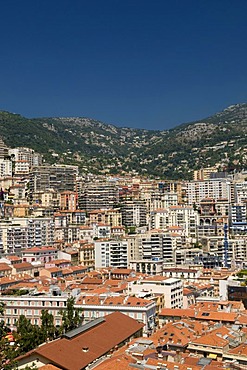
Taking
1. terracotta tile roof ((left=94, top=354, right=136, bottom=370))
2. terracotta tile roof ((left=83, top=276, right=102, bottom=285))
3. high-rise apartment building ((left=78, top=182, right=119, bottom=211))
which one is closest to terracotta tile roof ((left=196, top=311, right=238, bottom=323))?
terracotta tile roof ((left=94, top=354, right=136, bottom=370))

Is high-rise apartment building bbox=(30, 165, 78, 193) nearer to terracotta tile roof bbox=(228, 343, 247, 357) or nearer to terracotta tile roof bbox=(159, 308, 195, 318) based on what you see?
terracotta tile roof bbox=(159, 308, 195, 318)

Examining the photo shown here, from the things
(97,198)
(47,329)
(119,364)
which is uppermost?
(97,198)

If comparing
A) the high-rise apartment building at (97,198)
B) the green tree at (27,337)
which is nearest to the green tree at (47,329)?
the green tree at (27,337)

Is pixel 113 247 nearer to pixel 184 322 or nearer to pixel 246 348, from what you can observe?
pixel 184 322

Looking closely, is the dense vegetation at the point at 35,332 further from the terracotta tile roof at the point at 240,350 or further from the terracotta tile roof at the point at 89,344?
the terracotta tile roof at the point at 240,350

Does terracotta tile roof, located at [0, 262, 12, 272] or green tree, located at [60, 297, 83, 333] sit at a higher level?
terracotta tile roof, located at [0, 262, 12, 272]

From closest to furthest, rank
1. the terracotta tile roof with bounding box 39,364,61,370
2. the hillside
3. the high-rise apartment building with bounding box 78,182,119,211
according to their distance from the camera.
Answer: the terracotta tile roof with bounding box 39,364,61,370, the high-rise apartment building with bounding box 78,182,119,211, the hillside

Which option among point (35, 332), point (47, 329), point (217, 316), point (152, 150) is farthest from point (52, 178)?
point (35, 332)

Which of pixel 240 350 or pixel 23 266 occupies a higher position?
pixel 23 266

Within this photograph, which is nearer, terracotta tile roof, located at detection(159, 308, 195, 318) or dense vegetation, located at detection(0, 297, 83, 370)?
dense vegetation, located at detection(0, 297, 83, 370)

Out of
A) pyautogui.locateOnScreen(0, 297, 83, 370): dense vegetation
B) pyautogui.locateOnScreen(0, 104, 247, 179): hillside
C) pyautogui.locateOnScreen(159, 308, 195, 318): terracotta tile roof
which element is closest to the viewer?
pyautogui.locateOnScreen(0, 297, 83, 370): dense vegetation

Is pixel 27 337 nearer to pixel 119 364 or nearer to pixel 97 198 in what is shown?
pixel 119 364
